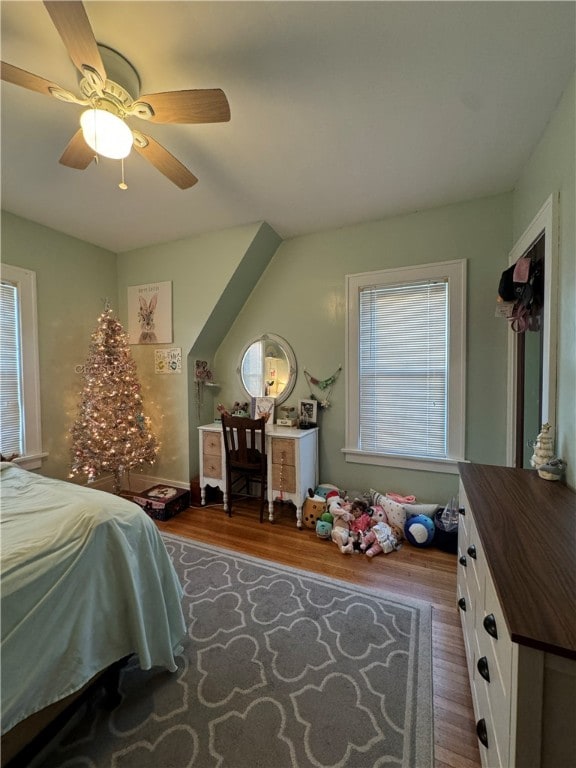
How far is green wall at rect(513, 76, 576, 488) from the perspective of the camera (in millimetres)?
1332

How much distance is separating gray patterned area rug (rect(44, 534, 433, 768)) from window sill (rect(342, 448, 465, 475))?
3.80ft

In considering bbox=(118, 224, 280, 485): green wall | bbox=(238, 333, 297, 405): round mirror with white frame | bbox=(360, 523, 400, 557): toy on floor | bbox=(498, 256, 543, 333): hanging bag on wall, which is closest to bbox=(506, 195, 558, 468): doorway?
bbox=(498, 256, 543, 333): hanging bag on wall

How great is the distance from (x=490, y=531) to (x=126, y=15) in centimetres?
227

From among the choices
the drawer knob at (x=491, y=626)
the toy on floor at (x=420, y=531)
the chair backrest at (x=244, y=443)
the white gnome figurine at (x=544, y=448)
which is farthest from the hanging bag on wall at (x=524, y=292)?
the chair backrest at (x=244, y=443)

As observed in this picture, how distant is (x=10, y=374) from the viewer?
2.66 m

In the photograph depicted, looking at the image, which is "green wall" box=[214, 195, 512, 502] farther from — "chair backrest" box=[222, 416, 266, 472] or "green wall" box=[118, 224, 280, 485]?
"chair backrest" box=[222, 416, 266, 472]

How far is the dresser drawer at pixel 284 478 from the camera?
2.72 meters

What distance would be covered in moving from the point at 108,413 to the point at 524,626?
128 inches

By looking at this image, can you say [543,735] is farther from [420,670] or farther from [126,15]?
[126,15]

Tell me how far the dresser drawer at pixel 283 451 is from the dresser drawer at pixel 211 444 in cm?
60

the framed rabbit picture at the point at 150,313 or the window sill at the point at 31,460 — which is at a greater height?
the framed rabbit picture at the point at 150,313

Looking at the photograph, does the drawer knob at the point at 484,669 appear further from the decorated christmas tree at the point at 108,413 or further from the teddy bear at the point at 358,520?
the decorated christmas tree at the point at 108,413

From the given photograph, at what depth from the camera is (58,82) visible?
4.71 feet

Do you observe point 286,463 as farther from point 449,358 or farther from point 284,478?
point 449,358
